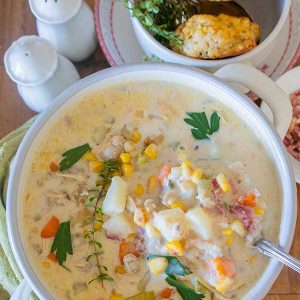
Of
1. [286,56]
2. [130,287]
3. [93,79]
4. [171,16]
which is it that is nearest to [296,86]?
[286,56]

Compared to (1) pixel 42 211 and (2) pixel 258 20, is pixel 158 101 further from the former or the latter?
(2) pixel 258 20

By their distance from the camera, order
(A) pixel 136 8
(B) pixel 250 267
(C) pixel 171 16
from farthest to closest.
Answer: (C) pixel 171 16
(A) pixel 136 8
(B) pixel 250 267

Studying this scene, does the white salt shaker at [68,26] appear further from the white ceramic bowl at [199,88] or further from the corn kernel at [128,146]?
the corn kernel at [128,146]

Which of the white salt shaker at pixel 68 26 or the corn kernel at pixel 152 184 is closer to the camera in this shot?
the corn kernel at pixel 152 184

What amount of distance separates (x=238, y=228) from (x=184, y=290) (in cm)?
14

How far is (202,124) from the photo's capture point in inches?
44.9

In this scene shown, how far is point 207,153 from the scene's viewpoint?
44.9 inches

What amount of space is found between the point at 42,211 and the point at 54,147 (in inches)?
4.5

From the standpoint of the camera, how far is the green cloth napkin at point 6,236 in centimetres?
131

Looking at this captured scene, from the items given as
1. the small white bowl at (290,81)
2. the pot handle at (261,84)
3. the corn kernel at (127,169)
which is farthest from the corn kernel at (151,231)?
the small white bowl at (290,81)

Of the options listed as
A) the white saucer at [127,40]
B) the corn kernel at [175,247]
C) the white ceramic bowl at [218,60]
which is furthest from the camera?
the white saucer at [127,40]

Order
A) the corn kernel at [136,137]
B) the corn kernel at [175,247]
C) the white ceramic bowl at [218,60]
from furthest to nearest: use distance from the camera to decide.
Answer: the white ceramic bowl at [218,60] → the corn kernel at [136,137] → the corn kernel at [175,247]

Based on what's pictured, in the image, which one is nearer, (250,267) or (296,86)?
(250,267)

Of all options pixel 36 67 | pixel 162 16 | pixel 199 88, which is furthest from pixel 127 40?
pixel 199 88
